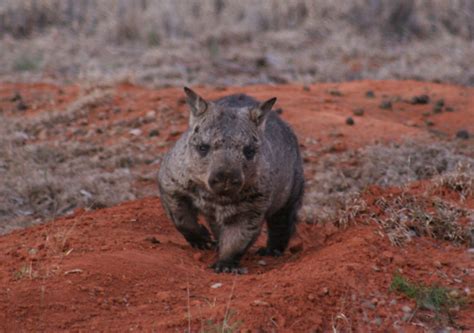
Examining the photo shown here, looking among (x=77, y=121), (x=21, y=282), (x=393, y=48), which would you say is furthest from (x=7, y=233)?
(x=393, y=48)

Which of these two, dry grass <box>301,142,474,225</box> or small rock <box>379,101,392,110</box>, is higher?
dry grass <box>301,142,474,225</box>

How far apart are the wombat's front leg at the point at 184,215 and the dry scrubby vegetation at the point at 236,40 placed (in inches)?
286

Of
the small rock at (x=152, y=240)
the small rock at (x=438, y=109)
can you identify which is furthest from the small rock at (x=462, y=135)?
the small rock at (x=152, y=240)

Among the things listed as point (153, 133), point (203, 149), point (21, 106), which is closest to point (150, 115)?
point (153, 133)

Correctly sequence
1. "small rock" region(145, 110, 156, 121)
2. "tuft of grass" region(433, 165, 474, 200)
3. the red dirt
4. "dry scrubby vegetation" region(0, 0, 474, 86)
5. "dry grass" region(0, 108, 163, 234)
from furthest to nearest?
"dry scrubby vegetation" region(0, 0, 474, 86), "small rock" region(145, 110, 156, 121), "dry grass" region(0, 108, 163, 234), "tuft of grass" region(433, 165, 474, 200), the red dirt

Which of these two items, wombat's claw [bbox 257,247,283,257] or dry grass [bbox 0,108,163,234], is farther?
dry grass [bbox 0,108,163,234]

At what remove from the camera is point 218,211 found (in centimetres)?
614

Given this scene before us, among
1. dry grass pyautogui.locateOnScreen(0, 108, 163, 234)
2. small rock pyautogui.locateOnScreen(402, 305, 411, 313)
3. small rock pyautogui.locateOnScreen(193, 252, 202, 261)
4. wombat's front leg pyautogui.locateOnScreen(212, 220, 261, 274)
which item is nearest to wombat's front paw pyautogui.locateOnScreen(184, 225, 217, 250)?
small rock pyautogui.locateOnScreen(193, 252, 202, 261)

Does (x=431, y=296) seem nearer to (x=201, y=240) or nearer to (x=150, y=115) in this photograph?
(x=201, y=240)

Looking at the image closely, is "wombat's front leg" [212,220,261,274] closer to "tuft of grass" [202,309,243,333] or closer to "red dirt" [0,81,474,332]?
"red dirt" [0,81,474,332]

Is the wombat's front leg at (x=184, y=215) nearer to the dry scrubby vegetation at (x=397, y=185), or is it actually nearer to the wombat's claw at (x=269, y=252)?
the wombat's claw at (x=269, y=252)

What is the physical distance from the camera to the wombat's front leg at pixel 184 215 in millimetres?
6387

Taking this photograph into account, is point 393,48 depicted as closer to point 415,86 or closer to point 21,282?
point 415,86

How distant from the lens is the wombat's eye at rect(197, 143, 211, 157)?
5.98 meters
